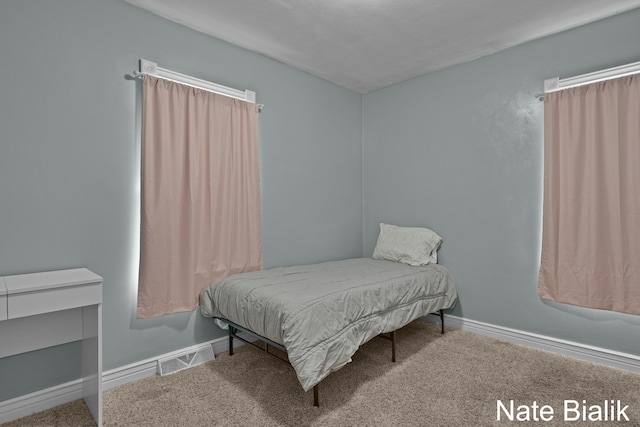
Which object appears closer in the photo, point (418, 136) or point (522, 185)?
point (522, 185)

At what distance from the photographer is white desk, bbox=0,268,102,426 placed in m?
1.64

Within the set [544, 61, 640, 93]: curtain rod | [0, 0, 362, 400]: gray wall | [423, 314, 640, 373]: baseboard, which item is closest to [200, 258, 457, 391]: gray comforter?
[423, 314, 640, 373]: baseboard

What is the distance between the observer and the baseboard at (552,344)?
247 centimetres

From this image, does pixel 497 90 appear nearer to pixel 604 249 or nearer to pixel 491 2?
pixel 491 2

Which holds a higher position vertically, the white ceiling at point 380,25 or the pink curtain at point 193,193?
the white ceiling at point 380,25

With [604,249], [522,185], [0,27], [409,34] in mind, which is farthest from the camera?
[522,185]

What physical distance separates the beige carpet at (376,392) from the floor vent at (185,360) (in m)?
0.05

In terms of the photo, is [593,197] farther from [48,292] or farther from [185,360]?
[48,292]

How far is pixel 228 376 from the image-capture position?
7.80 ft

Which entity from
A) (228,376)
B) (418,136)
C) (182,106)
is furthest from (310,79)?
(228,376)

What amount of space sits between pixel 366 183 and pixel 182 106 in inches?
90.7

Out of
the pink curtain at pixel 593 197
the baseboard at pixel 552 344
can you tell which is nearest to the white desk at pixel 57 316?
the baseboard at pixel 552 344

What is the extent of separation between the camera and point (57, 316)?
6.50 ft

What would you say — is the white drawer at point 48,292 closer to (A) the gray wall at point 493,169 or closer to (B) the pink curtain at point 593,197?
(A) the gray wall at point 493,169
